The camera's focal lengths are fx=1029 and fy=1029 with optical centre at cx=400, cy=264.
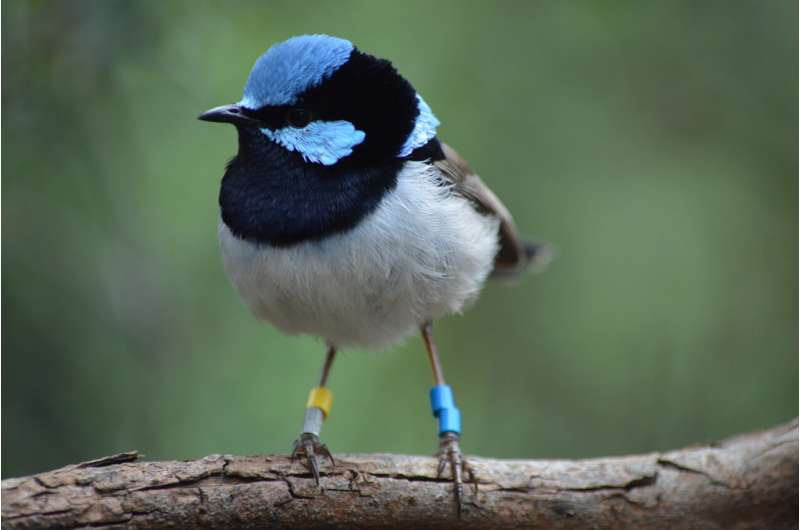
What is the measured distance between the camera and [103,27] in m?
3.72

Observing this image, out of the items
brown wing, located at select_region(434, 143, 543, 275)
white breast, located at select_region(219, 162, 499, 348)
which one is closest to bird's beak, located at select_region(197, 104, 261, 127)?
white breast, located at select_region(219, 162, 499, 348)

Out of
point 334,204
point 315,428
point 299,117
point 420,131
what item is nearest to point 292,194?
point 334,204

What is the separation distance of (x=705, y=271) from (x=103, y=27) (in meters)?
3.21

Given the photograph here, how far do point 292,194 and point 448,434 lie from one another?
3.16 feet

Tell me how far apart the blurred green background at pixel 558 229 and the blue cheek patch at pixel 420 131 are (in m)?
1.02

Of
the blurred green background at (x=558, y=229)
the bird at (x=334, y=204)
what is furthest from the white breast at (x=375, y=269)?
the blurred green background at (x=558, y=229)

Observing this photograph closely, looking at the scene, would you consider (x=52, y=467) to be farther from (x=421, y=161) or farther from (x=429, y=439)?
(x=429, y=439)

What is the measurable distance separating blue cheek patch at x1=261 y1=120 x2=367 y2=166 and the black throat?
21 millimetres

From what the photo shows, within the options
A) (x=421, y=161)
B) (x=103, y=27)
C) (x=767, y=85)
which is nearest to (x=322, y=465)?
(x=421, y=161)

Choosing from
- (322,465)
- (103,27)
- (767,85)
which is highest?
(767,85)

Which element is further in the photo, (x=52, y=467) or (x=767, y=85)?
(x=767, y=85)

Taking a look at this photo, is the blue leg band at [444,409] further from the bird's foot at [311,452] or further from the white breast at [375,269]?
the bird's foot at [311,452]

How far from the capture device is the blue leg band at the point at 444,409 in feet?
11.5

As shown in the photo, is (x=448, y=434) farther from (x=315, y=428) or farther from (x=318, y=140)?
(x=318, y=140)
